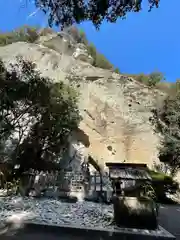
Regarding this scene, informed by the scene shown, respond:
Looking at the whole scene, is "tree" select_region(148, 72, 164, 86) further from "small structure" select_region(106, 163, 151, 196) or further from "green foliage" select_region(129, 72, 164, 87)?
"small structure" select_region(106, 163, 151, 196)

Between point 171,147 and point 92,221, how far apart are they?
10279 millimetres

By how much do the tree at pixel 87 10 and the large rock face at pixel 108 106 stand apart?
14892 millimetres

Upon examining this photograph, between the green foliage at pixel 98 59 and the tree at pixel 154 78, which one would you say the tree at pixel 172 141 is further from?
the green foliage at pixel 98 59

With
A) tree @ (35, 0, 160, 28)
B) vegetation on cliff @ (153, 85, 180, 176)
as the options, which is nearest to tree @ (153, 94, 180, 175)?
vegetation on cliff @ (153, 85, 180, 176)

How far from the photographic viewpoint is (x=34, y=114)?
13.6m

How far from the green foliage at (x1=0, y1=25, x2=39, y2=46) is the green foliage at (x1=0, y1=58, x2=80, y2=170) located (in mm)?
19736

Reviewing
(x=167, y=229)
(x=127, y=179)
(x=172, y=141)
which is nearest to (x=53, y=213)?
(x=127, y=179)

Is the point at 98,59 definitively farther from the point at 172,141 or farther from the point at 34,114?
the point at 34,114

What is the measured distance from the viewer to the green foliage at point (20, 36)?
33438mm

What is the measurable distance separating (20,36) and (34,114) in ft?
81.3

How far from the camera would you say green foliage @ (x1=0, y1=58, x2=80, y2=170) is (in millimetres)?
11508

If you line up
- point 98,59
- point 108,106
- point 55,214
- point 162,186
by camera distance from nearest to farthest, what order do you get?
point 55,214 < point 162,186 < point 108,106 < point 98,59

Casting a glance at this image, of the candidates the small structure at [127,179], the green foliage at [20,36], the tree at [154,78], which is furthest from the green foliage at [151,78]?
the small structure at [127,179]

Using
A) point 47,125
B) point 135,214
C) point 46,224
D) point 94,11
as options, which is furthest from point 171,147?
point 94,11
